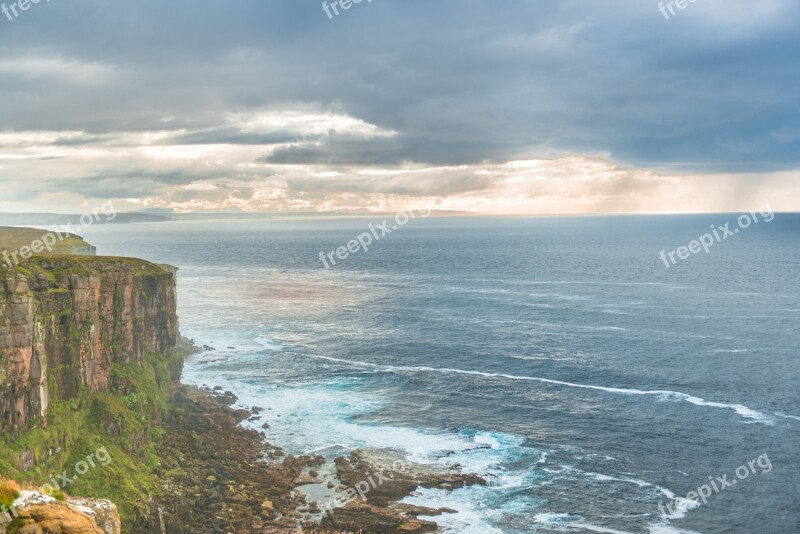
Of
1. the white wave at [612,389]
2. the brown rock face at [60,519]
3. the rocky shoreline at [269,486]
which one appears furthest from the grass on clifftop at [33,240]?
the brown rock face at [60,519]

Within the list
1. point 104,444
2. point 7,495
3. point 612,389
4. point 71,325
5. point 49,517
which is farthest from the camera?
point 612,389

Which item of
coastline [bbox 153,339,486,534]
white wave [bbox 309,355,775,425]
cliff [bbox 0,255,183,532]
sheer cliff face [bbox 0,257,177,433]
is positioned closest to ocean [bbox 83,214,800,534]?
white wave [bbox 309,355,775,425]

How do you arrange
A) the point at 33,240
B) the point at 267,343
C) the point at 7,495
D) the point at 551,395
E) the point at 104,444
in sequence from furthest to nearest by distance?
the point at 33,240 < the point at 267,343 < the point at 551,395 < the point at 104,444 < the point at 7,495

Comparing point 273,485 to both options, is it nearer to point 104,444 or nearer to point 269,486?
point 269,486

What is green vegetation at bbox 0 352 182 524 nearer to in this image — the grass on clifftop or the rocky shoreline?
the rocky shoreline

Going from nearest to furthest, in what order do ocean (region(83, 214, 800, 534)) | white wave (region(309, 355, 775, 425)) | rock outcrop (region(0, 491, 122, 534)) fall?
1. rock outcrop (region(0, 491, 122, 534))
2. ocean (region(83, 214, 800, 534))
3. white wave (region(309, 355, 775, 425))

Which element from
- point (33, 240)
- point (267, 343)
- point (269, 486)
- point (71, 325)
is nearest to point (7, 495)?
point (71, 325)
